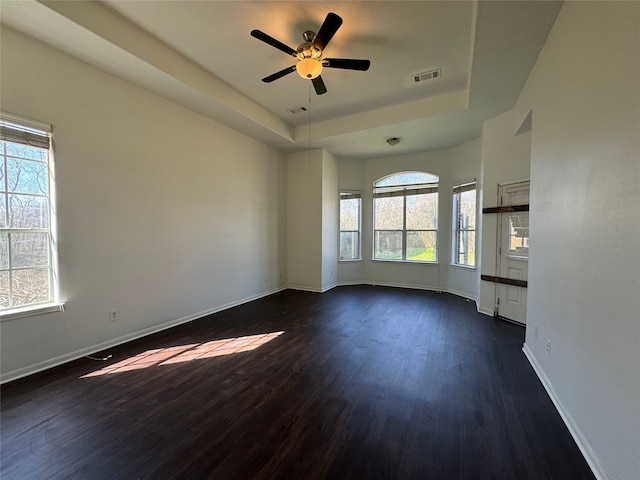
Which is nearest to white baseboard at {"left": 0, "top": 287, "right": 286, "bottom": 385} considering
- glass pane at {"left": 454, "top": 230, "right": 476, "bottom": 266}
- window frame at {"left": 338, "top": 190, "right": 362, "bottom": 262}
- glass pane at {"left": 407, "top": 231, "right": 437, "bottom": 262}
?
window frame at {"left": 338, "top": 190, "right": 362, "bottom": 262}

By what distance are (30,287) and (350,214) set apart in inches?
213

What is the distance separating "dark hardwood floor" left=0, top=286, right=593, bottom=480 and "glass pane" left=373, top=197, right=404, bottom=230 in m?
3.38

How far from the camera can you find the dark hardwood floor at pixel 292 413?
4.85 ft

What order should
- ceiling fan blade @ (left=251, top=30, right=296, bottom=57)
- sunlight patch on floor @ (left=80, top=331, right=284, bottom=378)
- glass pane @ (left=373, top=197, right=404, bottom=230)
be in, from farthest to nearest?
glass pane @ (left=373, top=197, right=404, bottom=230) < sunlight patch on floor @ (left=80, top=331, right=284, bottom=378) < ceiling fan blade @ (left=251, top=30, right=296, bottom=57)

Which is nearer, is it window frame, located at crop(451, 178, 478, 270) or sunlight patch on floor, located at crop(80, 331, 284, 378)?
sunlight patch on floor, located at crop(80, 331, 284, 378)

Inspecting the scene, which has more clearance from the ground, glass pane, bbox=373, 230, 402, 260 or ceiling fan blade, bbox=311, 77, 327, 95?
ceiling fan blade, bbox=311, 77, 327, 95

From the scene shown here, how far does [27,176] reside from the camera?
2408 mm

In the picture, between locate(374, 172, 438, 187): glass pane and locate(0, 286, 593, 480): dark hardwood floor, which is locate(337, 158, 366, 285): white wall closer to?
locate(374, 172, 438, 187): glass pane

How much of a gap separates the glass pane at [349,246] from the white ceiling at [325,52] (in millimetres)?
2725

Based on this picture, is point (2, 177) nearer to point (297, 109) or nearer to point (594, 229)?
point (297, 109)

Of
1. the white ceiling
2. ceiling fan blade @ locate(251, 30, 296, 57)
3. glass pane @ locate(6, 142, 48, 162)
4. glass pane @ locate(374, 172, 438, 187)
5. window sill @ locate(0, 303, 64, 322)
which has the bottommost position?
window sill @ locate(0, 303, 64, 322)

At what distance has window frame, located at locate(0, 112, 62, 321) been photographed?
7.50 feet

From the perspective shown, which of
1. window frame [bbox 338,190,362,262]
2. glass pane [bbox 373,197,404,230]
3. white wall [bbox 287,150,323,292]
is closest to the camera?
white wall [bbox 287,150,323,292]

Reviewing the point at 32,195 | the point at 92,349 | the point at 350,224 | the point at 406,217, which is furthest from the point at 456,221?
the point at 32,195
